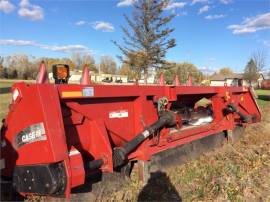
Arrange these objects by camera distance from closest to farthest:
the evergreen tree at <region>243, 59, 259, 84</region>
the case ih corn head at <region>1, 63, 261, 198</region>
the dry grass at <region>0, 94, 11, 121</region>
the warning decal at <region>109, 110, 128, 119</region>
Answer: the case ih corn head at <region>1, 63, 261, 198</region>, the warning decal at <region>109, 110, 128, 119</region>, the dry grass at <region>0, 94, 11, 121</region>, the evergreen tree at <region>243, 59, 259, 84</region>

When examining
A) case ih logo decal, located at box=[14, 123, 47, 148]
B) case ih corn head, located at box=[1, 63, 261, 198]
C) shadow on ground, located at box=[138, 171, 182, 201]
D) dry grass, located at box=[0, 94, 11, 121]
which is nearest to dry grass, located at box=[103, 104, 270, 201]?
shadow on ground, located at box=[138, 171, 182, 201]

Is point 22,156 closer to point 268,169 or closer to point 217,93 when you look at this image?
point 268,169

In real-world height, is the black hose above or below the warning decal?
below

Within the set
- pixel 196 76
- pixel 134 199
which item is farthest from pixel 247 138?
pixel 196 76

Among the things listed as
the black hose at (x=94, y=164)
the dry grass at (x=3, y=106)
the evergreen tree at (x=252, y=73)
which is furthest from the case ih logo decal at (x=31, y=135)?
the evergreen tree at (x=252, y=73)

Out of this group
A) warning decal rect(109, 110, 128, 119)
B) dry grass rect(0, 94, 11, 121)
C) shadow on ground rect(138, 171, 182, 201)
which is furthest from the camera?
dry grass rect(0, 94, 11, 121)

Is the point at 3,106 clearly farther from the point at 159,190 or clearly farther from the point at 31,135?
the point at 31,135

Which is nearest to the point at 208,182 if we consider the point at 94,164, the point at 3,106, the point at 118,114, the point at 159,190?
the point at 159,190

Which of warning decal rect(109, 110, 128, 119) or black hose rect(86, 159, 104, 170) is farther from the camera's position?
warning decal rect(109, 110, 128, 119)

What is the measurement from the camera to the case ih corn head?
310 cm

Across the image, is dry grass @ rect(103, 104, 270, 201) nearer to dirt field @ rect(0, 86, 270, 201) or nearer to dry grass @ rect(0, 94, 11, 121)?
dirt field @ rect(0, 86, 270, 201)

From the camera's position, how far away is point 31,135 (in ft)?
10.6

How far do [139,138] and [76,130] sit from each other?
808mm

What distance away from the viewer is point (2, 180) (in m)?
3.71
